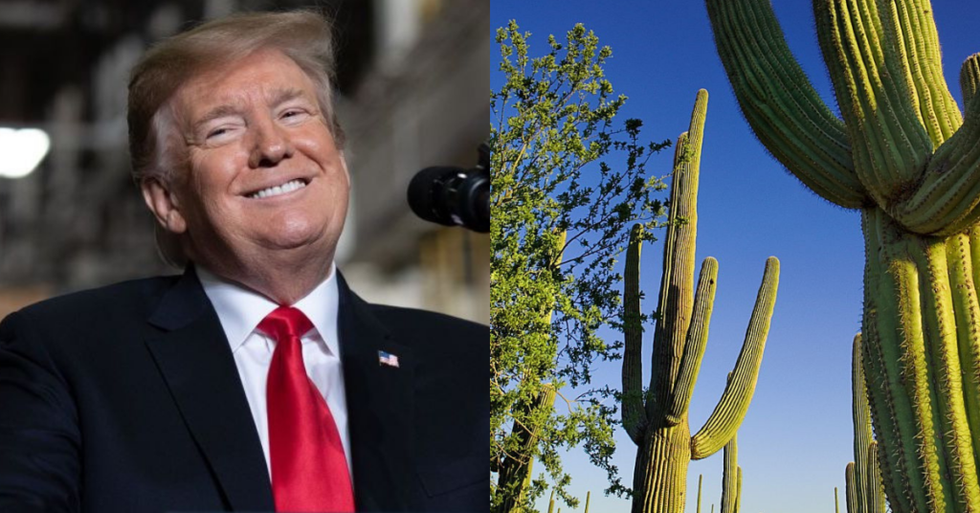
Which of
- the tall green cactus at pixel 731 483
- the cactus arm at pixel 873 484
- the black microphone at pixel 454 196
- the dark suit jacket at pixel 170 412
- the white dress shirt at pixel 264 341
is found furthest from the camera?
the tall green cactus at pixel 731 483

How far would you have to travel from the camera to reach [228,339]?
6.25ft

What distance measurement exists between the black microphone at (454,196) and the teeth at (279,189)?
389mm

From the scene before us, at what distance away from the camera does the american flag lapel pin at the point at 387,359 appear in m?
2.04

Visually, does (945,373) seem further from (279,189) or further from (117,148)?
(117,148)

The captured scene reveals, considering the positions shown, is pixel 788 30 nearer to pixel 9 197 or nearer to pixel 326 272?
pixel 326 272

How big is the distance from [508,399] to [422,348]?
296 centimetres

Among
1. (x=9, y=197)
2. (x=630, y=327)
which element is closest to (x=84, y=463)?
(x=9, y=197)

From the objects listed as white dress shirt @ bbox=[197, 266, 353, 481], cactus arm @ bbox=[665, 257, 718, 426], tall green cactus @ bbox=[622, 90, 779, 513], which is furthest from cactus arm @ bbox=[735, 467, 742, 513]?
white dress shirt @ bbox=[197, 266, 353, 481]

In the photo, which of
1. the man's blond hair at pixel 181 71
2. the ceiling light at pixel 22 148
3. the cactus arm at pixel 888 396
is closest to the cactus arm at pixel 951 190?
the cactus arm at pixel 888 396

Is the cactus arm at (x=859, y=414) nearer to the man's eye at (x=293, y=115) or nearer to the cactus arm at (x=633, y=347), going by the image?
the cactus arm at (x=633, y=347)

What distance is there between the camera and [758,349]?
523 centimetres

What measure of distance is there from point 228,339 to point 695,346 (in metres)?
3.56

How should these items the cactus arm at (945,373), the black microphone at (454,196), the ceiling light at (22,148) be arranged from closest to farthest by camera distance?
the black microphone at (454,196) < the ceiling light at (22,148) < the cactus arm at (945,373)

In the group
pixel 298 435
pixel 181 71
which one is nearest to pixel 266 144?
pixel 181 71
